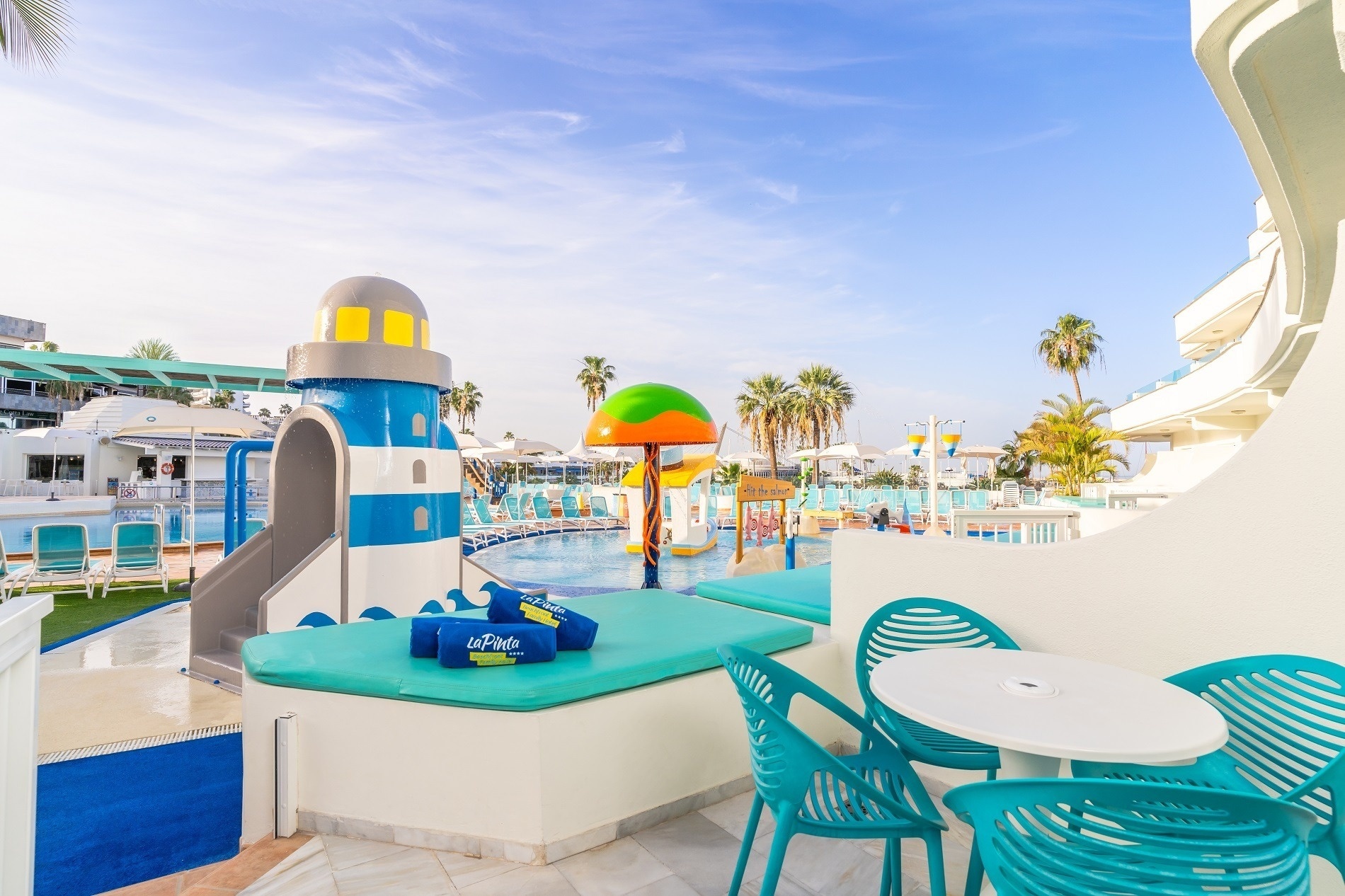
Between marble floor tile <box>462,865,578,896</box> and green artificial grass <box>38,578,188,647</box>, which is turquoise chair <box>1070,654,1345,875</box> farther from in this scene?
green artificial grass <box>38,578,188,647</box>

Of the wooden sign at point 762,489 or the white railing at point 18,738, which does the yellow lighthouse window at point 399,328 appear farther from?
the wooden sign at point 762,489

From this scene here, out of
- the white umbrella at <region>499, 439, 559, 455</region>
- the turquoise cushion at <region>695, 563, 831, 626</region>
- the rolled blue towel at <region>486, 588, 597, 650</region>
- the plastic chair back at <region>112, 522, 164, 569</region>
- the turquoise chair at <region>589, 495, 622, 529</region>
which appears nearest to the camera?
the rolled blue towel at <region>486, 588, 597, 650</region>

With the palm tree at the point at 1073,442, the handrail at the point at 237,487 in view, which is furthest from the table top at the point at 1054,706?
the palm tree at the point at 1073,442

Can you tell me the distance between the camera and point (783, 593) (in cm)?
412

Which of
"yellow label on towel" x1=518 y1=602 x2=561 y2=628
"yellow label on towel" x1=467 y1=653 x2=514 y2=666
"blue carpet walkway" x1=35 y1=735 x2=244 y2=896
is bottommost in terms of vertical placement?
"blue carpet walkway" x1=35 y1=735 x2=244 y2=896

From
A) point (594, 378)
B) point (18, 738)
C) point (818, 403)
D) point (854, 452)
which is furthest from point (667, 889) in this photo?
point (594, 378)

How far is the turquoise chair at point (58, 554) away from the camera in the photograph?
812 centimetres

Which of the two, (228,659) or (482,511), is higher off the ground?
(482,511)

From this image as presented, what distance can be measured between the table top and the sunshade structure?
6.10m

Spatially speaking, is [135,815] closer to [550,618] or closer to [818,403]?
[550,618]

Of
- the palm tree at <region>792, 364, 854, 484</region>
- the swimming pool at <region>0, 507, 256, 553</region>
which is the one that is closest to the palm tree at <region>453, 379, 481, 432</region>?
the swimming pool at <region>0, 507, 256, 553</region>

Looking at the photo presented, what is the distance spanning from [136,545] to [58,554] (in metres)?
0.78

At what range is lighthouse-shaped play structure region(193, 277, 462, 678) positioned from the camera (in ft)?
17.3

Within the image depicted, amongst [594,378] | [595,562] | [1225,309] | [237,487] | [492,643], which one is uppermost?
[594,378]
